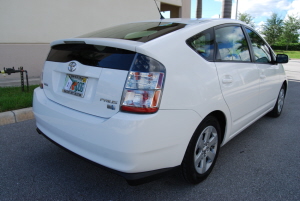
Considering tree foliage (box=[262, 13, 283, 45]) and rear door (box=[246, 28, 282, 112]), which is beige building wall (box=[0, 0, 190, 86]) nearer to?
rear door (box=[246, 28, 282, 112])

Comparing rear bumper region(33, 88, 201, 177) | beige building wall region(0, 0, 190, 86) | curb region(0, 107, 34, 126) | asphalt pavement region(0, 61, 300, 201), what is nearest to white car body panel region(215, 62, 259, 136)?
asphalt pavement region(0, 61, 300, 201)

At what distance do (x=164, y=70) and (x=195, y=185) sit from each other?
49.3 inches

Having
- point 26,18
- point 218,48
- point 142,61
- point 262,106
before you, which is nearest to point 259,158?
point 262,106

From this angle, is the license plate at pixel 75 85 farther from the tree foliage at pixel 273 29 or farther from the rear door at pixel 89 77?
the tree foliage at pixel 273 29

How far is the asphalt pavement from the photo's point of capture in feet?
7.51

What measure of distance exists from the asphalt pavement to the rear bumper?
47 centimetres

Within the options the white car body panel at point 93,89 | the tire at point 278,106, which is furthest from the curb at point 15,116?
the tire at point 278,106

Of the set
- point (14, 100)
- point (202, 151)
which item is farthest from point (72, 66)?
point (14, 100)

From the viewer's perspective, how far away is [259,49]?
3570 millimetres

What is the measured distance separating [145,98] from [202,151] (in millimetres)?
948

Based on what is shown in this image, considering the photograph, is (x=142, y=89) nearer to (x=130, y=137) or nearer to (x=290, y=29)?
(x=130, y=137)

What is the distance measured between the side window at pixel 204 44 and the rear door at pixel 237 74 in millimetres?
107

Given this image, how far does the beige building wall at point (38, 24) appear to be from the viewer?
271 inches

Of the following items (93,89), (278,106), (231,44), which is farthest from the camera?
(278,106)
